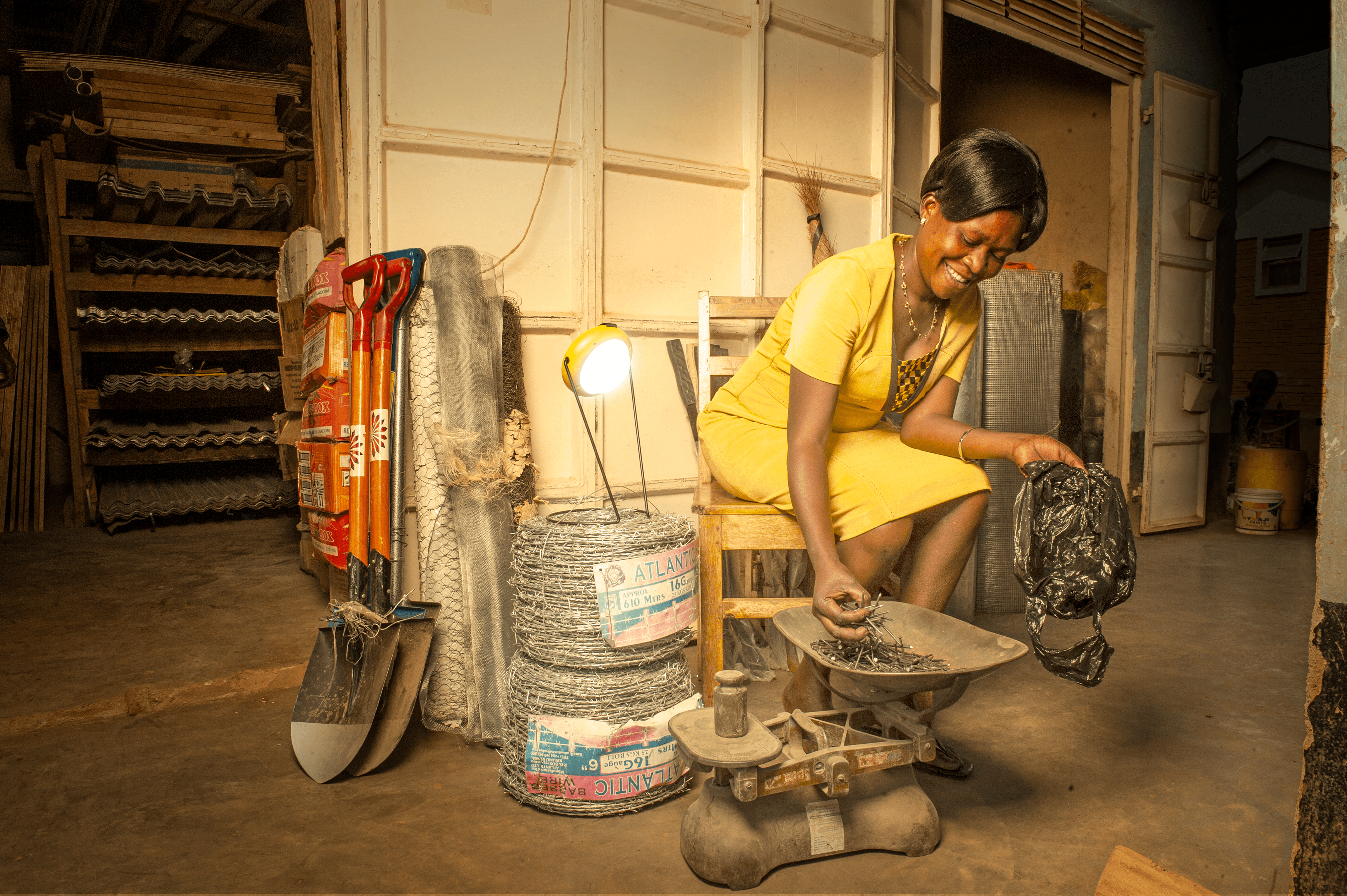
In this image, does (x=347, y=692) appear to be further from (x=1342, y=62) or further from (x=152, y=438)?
(x=152, y=438)

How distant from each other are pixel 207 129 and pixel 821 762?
17.6 ft

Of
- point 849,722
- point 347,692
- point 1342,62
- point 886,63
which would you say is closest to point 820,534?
point 849,722

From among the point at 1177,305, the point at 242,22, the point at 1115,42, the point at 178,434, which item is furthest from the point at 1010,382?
the point at 242,22

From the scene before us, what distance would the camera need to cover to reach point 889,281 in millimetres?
1900

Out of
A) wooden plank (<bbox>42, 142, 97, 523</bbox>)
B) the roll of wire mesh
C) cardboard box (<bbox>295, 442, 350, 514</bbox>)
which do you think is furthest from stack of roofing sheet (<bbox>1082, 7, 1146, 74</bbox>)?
wooden plank (<bbox>42, 142, 97, 523</bbox>)

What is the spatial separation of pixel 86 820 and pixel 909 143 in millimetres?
4040

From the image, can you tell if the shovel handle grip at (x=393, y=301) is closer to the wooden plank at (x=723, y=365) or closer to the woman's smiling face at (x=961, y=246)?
the wooden plank at (x=723, y=365)

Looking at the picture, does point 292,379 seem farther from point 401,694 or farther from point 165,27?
point 165,27

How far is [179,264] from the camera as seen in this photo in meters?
5.09

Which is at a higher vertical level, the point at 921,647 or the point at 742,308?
the point at 742,308

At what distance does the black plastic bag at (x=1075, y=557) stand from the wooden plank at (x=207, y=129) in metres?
5.27

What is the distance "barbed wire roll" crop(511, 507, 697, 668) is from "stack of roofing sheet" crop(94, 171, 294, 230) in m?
4.16

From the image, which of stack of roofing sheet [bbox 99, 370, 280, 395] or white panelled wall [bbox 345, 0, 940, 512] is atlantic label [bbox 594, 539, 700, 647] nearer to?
white panelled wall [bbox 345, 0, 940, 512]

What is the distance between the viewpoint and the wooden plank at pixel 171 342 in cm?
510
